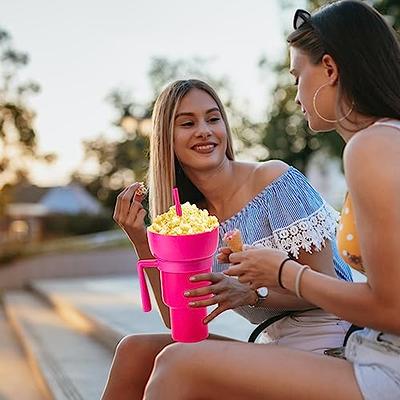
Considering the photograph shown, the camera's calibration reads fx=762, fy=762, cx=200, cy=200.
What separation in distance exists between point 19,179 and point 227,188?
46.5 ft

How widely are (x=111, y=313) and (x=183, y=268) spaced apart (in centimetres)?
464

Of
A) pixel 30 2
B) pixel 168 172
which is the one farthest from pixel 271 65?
pixel 168 172

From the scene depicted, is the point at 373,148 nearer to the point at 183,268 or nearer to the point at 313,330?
the point at 183,268

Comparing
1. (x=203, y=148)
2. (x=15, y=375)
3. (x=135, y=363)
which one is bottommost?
(x=15, y=375)

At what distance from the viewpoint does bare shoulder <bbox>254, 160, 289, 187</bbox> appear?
2.21 metres

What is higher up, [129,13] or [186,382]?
[129,13]

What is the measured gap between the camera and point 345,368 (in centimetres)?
144

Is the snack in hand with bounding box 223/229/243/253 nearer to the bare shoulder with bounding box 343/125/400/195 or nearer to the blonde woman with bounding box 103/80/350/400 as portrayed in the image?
the blonde woman with bounding box 103/80/350/400

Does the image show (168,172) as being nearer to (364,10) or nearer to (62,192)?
(364,10)

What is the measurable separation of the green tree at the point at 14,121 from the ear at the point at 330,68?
46.7 feet

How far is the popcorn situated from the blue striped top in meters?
0.38

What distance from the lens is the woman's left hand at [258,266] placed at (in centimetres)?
150

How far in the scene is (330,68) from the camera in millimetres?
1526

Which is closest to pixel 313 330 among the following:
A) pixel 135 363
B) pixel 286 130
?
pixel 135 363
